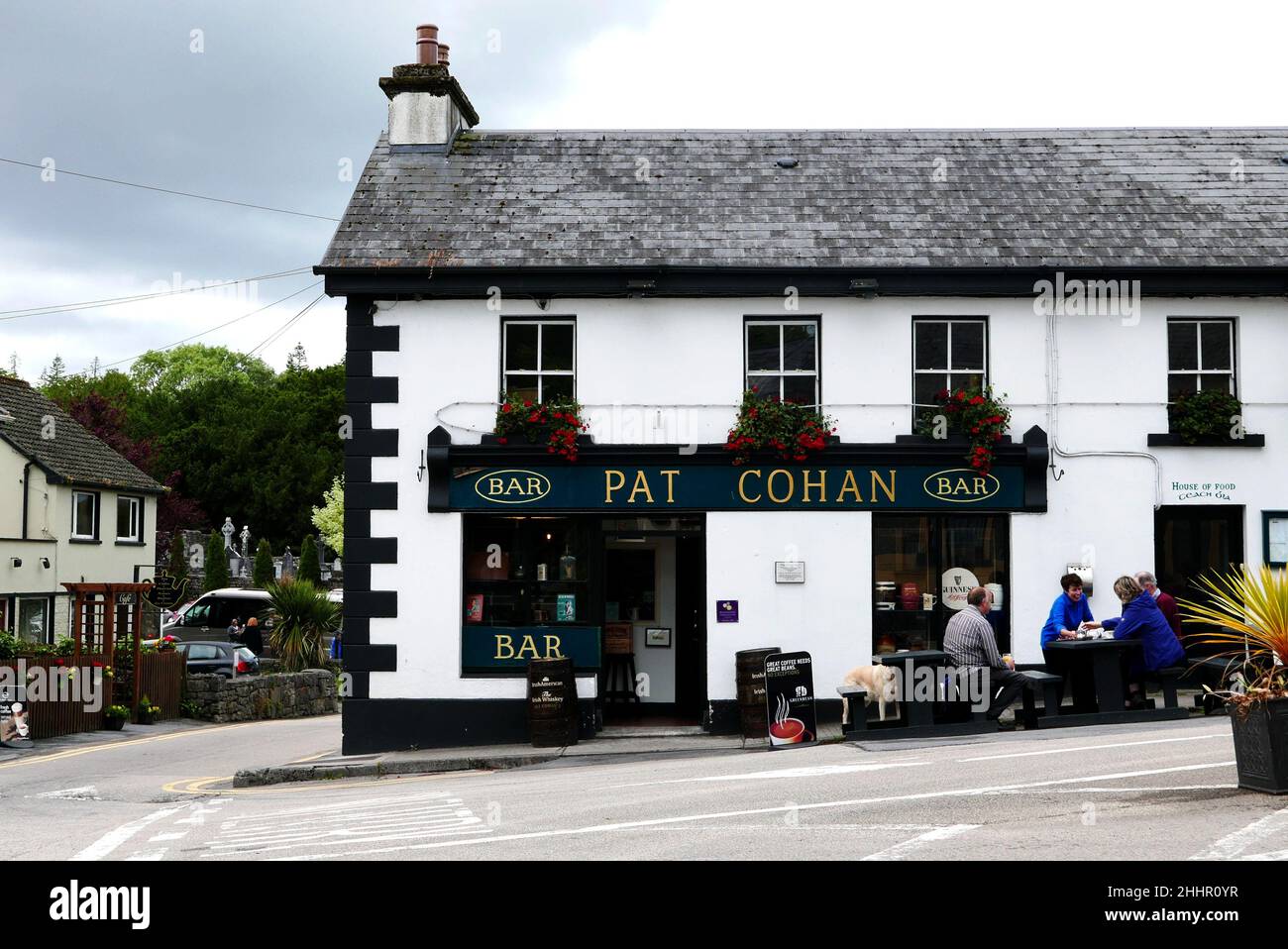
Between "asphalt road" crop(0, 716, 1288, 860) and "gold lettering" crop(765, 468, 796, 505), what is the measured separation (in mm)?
3234

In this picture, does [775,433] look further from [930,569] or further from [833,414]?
[930,569]

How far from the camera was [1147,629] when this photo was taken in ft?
46.9

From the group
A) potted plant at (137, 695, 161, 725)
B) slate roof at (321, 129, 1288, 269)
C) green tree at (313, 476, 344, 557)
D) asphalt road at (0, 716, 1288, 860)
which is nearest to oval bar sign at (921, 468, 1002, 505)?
slate roof at (321, 129, 1288, 269)

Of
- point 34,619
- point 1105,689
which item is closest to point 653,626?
point 1105,689

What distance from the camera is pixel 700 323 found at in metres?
16.2

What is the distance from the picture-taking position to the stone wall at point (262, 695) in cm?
2647

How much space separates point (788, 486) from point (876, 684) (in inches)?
108

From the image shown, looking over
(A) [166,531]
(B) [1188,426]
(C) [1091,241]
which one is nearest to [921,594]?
(B) [1188,426]

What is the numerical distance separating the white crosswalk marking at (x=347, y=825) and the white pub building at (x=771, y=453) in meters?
4.19

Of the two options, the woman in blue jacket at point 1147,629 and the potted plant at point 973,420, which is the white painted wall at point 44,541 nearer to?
the potted plant at point 973,420

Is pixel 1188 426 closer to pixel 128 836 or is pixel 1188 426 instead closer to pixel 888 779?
pixel 888 779

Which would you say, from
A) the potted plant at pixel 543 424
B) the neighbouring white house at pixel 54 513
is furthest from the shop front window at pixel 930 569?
the neighbouring white house at pixel 54 513

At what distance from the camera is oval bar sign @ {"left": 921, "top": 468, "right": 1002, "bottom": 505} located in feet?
52.2

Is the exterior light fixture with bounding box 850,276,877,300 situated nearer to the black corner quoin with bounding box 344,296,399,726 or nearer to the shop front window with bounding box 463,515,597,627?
the shop front window with bounding box 463,515,597,627
